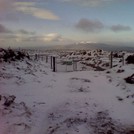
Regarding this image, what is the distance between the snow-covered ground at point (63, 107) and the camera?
9734mm

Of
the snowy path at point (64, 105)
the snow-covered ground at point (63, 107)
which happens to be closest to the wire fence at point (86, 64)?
the snowy path at point (64, 105)

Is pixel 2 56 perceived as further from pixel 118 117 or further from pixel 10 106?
pixel 118 117

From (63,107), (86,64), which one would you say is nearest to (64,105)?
(63,107)

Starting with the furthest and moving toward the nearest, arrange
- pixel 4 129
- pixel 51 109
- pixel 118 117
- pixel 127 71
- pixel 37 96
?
pixel 127 71
pixel 37 96
pixel 51 109
pixel 118 117
pixel 4 129

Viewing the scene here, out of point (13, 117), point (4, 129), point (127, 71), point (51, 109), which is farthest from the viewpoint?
point (127, 71)

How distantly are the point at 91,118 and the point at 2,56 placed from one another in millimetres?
12718

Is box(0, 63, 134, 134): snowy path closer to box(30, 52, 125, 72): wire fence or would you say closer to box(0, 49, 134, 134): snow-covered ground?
box(0, 49, 134, 134): snow-covered ground

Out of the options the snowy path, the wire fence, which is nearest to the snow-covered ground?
the snowy path

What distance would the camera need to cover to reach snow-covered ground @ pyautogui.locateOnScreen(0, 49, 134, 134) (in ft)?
31.9

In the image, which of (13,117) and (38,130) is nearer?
(38,130)

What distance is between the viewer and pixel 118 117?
11094 mm

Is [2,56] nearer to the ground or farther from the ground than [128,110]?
farther from the ground

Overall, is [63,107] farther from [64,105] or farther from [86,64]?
[86,64]

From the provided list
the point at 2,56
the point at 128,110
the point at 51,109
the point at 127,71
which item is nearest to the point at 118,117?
the point at 128,110
